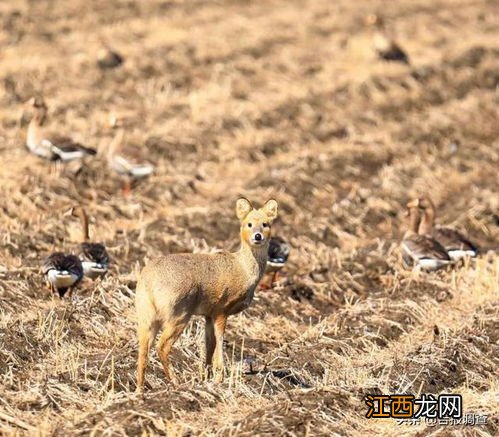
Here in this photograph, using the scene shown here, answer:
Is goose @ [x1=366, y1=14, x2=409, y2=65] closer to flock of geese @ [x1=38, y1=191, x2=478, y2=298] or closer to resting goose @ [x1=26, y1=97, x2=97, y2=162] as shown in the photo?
flock of geese @ [x1=38, y1=191, x2=478, y2=298]

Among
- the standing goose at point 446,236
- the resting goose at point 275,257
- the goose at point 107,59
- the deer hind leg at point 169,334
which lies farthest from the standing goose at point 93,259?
the goose at point 107,59

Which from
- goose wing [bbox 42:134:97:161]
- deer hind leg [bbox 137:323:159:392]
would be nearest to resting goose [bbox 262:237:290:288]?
deer hind leg [bbox 137:323:159:392]

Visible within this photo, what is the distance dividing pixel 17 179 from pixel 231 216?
3779 mm

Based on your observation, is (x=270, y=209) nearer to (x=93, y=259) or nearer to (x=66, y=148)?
(x=93, y=259)

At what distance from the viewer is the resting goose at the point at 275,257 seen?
15.3 meters

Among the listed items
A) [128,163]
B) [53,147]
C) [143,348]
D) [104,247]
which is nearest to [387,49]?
[128,163]

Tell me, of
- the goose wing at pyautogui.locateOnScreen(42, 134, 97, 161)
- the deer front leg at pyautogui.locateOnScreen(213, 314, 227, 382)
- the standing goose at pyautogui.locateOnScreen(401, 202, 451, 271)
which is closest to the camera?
the deer front leg at pyautogui.locateOnScreen(213, 314, 227, 382)

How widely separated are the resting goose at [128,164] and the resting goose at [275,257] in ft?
15.1

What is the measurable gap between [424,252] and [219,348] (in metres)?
6.08

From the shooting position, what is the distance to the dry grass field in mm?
10469

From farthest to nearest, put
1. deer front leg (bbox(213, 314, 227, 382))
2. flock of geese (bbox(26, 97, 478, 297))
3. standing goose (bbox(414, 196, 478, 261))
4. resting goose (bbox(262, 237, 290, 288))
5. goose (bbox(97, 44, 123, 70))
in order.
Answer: goose (bbox(97, 44, 123, 70))
standing goose (bbox(414, 196, 478, 261))
resting goose (bbox(262, 237, 290, 288))
flock of geese (bbox(26, 97, 478, 297))
deer front leg (bbox(213, 314, 227, 382))

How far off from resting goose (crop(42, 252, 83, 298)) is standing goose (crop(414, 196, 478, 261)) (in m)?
5.88

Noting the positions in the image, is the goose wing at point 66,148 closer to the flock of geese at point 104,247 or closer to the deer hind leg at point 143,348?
the flock of geese at point 104,247

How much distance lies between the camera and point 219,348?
35.5ft
